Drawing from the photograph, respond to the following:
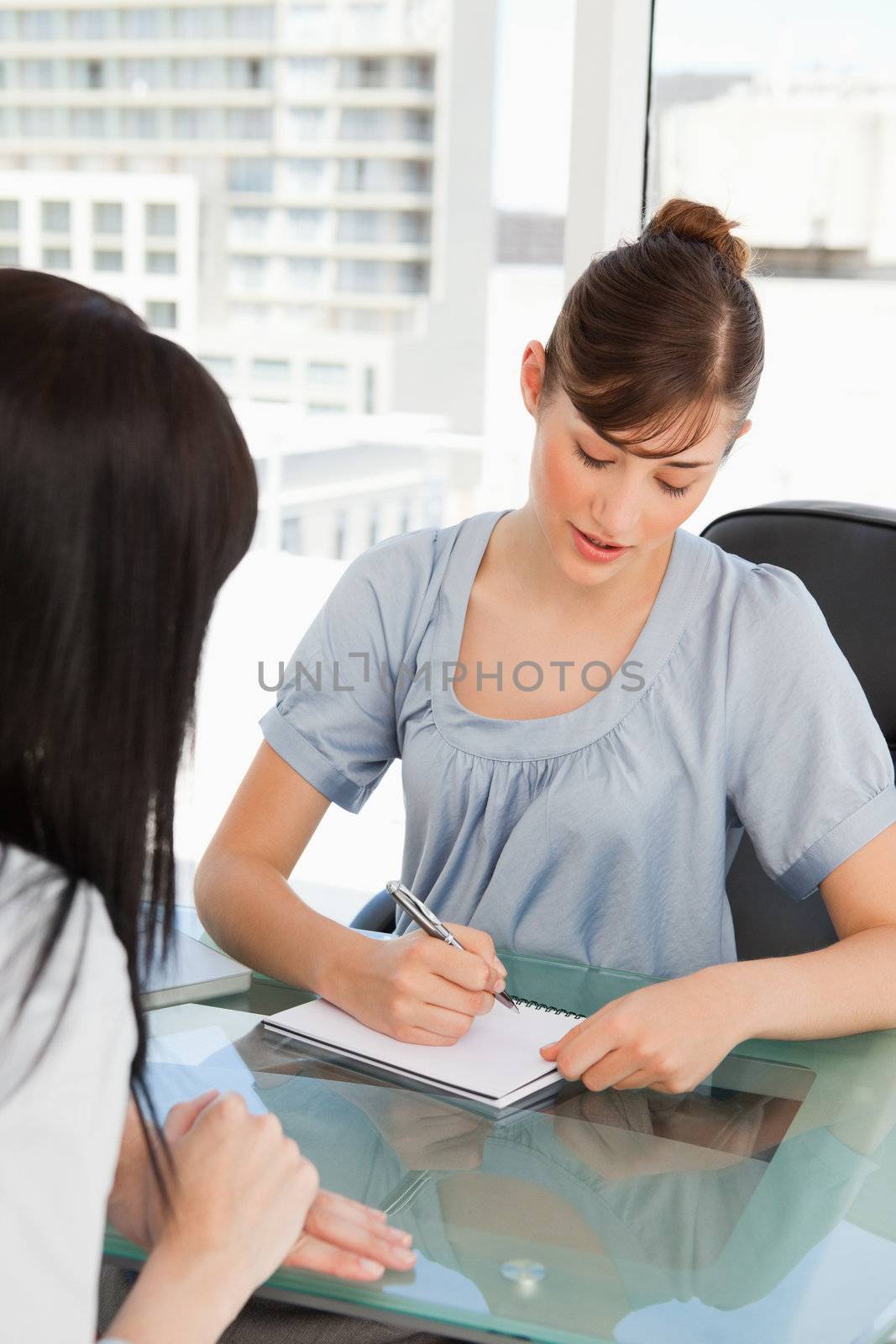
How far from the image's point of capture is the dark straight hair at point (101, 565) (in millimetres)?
651

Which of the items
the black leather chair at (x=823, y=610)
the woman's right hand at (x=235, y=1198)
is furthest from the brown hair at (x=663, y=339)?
the woman's right hand at (x=235, y=1198)

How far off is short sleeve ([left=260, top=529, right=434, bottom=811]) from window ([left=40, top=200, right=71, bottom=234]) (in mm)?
3584

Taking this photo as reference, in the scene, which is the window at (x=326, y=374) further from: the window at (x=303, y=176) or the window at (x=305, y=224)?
the window at (x=303, y=176)

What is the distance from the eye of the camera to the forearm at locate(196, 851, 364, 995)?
3.75 ft

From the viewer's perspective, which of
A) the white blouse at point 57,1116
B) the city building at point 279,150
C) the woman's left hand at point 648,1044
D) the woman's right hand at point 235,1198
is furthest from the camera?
the city building at point 279,150

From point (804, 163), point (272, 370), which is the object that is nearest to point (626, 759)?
point (804, 163)

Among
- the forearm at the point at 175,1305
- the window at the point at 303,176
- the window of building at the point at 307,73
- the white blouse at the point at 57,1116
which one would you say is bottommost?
the forearm at the point at 175,1305

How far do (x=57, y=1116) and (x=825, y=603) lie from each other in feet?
3.60

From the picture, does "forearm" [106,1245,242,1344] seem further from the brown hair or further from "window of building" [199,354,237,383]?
"window of building" [199,354,237,383]

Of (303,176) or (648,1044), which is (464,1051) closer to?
(648,1044)

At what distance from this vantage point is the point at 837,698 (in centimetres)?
130

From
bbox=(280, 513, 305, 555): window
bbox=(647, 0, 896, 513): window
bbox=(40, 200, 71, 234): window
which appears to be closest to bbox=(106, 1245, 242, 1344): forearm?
bbox=(647, 0, 896, 513): window

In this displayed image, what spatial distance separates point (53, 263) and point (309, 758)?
375 cm

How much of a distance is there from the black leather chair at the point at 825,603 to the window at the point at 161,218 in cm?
347
